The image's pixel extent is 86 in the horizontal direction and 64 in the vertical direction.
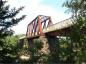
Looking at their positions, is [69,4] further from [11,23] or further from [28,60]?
[28,60]

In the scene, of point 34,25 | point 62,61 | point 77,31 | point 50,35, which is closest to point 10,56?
point 62,61

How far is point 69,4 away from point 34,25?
30.4 meters

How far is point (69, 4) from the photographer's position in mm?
19453

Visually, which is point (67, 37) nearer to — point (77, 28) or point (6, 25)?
point (77, 28)

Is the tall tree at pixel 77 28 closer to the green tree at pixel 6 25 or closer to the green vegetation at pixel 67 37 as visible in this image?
the green vegetation at pixel 67 37

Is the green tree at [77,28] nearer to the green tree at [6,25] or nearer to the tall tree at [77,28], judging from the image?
the tall tree at [77,28]

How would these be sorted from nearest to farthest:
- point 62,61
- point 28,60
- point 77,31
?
point 77,31 < point 62,61 < point 28,60

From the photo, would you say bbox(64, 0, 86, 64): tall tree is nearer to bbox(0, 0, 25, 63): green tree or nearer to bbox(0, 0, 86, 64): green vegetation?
bbox(0, 0, 86, 64): green vegetation

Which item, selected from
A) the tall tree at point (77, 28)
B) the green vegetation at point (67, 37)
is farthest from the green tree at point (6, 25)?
the tall tree at point (77, 28)

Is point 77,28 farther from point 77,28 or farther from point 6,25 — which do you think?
point 6,25

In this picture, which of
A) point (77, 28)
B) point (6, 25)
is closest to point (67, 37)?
point (77, 28)

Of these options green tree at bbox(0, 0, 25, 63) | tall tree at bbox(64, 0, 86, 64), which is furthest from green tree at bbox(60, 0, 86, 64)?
green tree at bbox(0, 0, 25, 63)

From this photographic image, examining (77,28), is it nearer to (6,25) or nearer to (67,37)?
(67,37)

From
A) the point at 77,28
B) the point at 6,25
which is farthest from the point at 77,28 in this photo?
the point at 6,25
